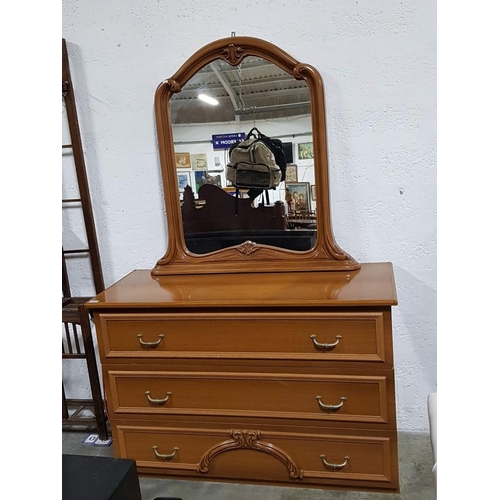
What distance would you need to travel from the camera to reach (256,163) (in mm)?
1971

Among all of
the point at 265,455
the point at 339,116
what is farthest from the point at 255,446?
the point at 339,116

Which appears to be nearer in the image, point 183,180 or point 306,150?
point 306,150

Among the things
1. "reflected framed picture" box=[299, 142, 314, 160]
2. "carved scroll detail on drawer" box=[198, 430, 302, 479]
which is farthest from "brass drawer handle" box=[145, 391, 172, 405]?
"reflected framed picture" box=[299, 142, 314, 160]

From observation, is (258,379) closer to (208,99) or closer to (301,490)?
(301,490)

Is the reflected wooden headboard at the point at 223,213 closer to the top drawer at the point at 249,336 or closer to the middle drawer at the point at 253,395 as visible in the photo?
the top drawer at the point at 249,336

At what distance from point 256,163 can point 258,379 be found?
2.87ft

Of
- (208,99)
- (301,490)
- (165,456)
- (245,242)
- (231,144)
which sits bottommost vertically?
(301,490)

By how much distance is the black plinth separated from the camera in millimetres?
638

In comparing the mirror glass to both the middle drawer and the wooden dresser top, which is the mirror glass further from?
the middle drawer

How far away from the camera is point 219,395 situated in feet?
5.72

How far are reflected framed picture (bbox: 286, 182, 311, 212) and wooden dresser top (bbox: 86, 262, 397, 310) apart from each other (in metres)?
0.27

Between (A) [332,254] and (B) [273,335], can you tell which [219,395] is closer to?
(B) [273,335]

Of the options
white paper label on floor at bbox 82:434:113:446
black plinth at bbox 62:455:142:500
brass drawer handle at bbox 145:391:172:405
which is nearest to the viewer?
black plinth at bbox 62:455:142:500
